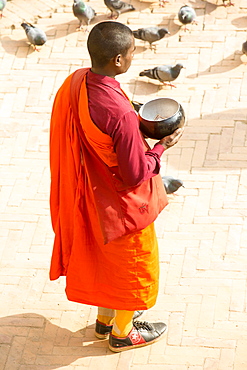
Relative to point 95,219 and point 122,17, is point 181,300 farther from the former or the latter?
point 122,17

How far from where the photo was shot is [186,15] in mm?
7836

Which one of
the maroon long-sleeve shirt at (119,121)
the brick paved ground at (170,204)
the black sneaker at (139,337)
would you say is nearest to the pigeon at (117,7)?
the brick paved ground at (170,204)

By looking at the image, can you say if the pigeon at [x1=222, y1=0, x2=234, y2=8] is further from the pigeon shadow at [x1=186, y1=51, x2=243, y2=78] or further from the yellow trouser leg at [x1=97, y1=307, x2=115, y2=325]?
the yellow trouser leg at [x1=97, y1=307, x2=115, y2=325]

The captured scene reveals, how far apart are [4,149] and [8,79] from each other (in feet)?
4.22

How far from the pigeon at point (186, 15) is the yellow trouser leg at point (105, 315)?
14.4 ft

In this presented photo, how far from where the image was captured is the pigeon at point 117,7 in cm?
815

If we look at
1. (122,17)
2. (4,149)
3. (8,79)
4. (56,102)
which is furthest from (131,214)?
(122,17)

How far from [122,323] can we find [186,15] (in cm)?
454

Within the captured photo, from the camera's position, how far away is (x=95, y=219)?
399 centimetres

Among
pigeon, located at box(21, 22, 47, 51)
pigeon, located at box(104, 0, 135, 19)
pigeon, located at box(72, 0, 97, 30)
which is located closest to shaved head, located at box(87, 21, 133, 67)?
pigeon, located at box(21, 22, 47, 51)

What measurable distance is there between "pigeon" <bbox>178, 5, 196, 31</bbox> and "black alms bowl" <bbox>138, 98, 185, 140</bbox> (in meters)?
4.04

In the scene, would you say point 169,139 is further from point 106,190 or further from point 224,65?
point 224,65

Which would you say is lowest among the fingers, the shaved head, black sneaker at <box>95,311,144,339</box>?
black sneaker at <box>95,311,144,339</box>

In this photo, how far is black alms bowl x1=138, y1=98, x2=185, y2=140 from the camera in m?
3.91
